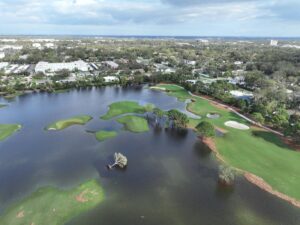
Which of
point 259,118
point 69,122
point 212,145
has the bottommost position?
point 69,122

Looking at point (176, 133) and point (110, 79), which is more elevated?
point (110, 79)

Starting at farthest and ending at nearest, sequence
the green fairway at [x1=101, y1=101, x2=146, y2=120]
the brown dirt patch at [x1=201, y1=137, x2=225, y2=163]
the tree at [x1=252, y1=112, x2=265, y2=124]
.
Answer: the green fairway at [x1=101, y1=101, x2=146, y2=120]
the tree at [x1=252, y1=112, x2=265, y2=124]
the brown dirt patch at [x1=201, y1=137, x2=225, y2=163]

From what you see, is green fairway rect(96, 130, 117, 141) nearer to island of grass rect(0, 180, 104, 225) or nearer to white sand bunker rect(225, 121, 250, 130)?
island of grass rect(0, 180, 104, 225)

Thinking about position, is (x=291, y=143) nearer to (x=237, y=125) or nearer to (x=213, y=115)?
(x=237, y=125)

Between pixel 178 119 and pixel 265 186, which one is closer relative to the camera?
pixel 265 186

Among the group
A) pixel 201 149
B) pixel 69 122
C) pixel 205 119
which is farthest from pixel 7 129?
pixel 205 119

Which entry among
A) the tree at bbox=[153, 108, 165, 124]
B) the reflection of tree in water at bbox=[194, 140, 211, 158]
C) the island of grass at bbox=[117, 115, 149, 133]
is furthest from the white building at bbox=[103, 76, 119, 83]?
the reflection of tree in water at bbox=[194, 140, 211, 158]

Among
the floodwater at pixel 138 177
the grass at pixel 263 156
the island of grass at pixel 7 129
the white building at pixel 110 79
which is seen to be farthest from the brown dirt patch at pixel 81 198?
the white building at pixel 110 79
